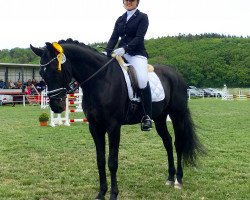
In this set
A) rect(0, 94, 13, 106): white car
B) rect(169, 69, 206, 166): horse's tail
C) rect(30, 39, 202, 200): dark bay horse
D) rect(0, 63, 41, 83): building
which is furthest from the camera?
rect(0, 63, 41, 83): building

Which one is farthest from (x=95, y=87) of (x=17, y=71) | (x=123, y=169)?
(x=17, y=71)

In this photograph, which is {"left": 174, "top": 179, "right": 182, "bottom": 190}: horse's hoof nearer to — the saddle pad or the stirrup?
the stirrup

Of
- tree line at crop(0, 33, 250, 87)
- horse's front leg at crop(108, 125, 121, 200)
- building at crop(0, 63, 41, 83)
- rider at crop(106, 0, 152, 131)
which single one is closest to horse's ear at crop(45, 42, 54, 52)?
rider at crop(106, 0, 152, 131)

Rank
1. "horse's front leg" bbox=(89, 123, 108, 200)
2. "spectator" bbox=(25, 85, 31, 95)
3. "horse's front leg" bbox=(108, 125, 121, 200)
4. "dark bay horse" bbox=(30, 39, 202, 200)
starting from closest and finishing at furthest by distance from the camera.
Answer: "dark bay horse" bbox=(30, 39, 202, 200) → "horse's front leg" bbox=(108, 125, 121, 200) → "horse's front leg" bbox=(89, 123, 108, 200) → "spectator" bbox=(25, 85, 31, 95)

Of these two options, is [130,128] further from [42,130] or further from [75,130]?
[42,130]

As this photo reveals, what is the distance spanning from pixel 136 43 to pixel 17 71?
35578mm

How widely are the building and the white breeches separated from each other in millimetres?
32020

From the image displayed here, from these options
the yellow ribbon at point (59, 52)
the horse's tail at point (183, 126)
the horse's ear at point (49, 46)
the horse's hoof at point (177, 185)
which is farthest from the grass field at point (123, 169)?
the horse's ear at point (49, 46)

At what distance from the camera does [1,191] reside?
569cm

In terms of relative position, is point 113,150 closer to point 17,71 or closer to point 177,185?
point 177,185

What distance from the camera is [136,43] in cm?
570

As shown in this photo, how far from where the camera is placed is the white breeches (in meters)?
5.70

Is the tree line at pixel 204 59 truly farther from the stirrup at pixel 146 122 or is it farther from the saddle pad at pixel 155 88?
the stirrup at pixel 146 122

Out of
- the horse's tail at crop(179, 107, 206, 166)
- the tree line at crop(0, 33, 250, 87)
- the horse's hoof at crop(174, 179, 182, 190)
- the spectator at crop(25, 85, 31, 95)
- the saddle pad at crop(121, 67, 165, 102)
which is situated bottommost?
the horse's hoof at crop(174, 179, 182, 190)
